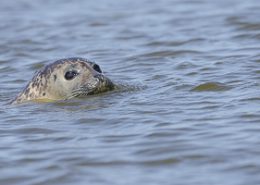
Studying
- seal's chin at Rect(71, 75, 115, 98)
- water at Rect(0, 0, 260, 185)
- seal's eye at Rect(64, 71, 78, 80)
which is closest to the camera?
water at Rect(0, 0, 260, 185)

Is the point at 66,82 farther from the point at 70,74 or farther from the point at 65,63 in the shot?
the point at 65,63

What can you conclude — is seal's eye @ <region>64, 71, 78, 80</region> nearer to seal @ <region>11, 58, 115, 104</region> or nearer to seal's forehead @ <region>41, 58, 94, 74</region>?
seal @ <region>11, 58, 115, 104</region>

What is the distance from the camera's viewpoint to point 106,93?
10039 millimetres

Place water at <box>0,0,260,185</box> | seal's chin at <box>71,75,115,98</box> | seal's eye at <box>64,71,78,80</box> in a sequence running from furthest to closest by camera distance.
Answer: seal's eye at <box>64,71,78,80</box> < seal's chin at <box>71,75,115,98</box> < water at <box>0,0,260,185</box>

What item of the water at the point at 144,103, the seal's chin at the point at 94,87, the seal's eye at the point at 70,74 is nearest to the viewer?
the water at the point at 144,103

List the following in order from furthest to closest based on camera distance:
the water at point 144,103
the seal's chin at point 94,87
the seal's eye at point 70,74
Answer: the seal's eye at point 70,74 → the seal's chin at point 94,87 → the water at point 144,103

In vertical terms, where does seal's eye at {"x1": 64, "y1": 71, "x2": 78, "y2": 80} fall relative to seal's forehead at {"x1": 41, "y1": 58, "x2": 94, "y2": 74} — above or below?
below

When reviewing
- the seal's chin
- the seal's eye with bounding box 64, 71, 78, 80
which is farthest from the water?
the seal's eye with bounding box 64, 71, 78, 80

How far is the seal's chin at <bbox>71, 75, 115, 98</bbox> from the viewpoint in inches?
392

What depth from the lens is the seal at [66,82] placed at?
10000mm

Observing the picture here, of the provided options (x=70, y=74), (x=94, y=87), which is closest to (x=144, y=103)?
(x=94, y=87)

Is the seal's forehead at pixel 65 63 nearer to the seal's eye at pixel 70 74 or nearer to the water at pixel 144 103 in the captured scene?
the seal's eye at pixel 70 74

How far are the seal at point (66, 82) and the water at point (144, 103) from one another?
0.15 m

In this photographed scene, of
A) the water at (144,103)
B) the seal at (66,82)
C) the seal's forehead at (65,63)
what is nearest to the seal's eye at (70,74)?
the seal at (66,82)
